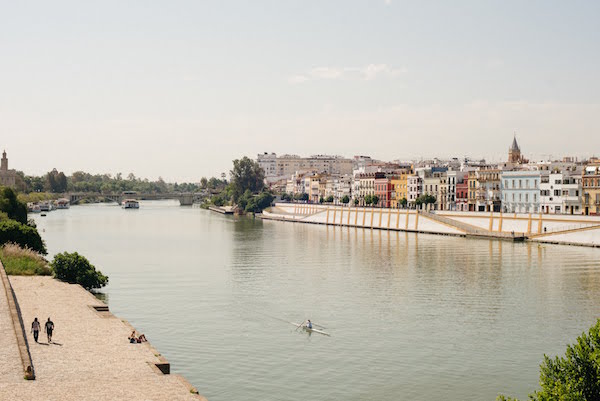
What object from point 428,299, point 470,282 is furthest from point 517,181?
point 428,299

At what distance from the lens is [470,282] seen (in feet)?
144

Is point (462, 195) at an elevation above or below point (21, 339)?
above

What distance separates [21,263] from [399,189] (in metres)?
83.1

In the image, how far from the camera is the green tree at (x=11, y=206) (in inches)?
2494

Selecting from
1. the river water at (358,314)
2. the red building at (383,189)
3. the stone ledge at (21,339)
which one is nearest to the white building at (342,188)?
the red building at (383,189)

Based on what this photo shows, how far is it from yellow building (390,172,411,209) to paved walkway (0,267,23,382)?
305ft

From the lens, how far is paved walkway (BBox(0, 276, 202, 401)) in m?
18.6

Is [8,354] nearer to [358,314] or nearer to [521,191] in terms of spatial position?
[358,314]

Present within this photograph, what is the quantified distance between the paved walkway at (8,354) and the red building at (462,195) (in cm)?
7790

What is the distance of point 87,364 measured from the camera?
21.7m

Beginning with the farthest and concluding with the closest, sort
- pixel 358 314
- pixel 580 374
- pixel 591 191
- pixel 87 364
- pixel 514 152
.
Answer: pixel 514 152 → pixel 591 191 → pixel 358 314 → pixel 87 364 → pixel 580 374

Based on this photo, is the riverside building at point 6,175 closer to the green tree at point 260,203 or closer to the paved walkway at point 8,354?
the green tree at point 260,203

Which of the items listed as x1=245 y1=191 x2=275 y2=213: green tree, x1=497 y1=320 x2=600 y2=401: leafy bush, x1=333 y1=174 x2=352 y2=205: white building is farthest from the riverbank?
x1=497 y1=320 x2=600 y2=401: leafy bush

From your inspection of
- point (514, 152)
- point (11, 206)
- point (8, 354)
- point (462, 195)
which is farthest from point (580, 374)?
point (514, 152)
